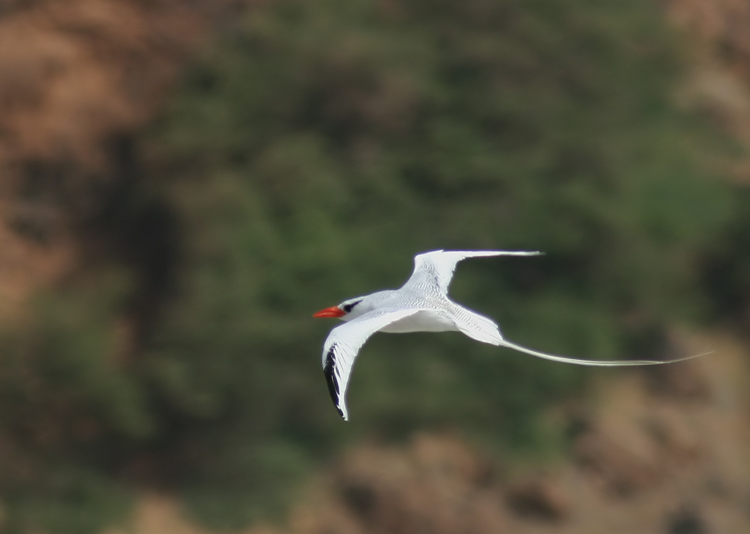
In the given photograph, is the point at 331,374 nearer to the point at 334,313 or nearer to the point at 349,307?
the point at 349,307

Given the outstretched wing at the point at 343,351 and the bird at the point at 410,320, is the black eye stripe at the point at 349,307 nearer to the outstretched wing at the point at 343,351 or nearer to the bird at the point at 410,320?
the bird at the point at 410,320

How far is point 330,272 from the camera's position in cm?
1531

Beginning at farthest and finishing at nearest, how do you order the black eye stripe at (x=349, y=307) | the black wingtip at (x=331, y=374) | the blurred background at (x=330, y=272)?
the blurred background at (x=330, y=272), the black eye stripe at (x=349, y=307), the black wingtip at (x=331, y=374)

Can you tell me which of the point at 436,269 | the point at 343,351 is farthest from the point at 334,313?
the point at 343,351

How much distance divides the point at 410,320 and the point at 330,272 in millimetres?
7641

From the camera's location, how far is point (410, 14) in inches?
723

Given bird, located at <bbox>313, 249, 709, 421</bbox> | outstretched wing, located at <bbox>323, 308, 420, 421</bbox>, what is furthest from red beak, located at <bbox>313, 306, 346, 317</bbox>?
outstretched wing, located at <bbox>323, 308, 420, 421</bbox>

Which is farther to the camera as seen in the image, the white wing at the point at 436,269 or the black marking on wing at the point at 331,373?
the white wing at the point at 436,269

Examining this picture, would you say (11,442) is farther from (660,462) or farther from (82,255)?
(660,462)

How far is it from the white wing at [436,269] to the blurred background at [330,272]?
5.50 meters

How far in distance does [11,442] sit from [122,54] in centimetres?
536

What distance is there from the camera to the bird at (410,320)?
6400 mm

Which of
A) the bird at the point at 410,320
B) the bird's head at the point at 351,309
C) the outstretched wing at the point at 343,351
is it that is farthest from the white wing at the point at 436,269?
the outstretched wing at the point at 343,351

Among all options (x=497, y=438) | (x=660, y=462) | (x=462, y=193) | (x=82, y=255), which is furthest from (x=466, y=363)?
(x=82, y=255)
